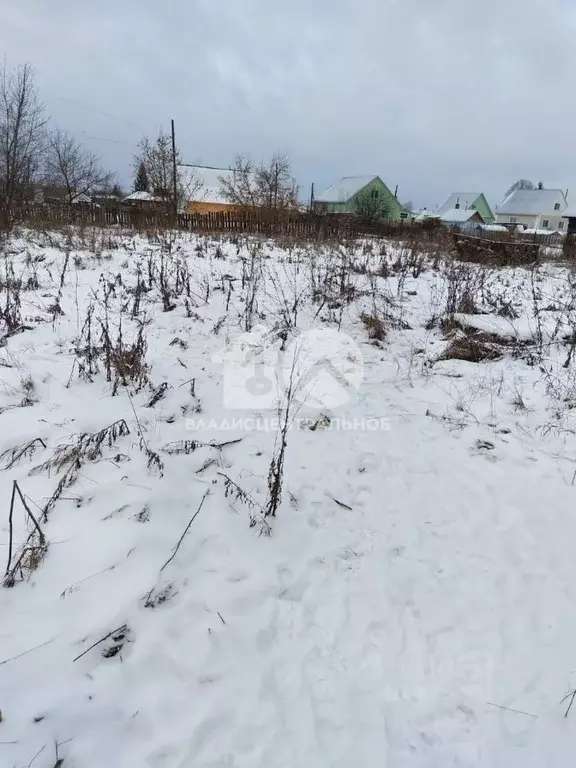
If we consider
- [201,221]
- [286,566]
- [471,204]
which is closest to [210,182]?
[201,221]

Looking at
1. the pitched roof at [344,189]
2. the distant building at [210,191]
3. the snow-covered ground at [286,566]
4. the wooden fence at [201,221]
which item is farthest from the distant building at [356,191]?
the snow-covered ground at [286,566]

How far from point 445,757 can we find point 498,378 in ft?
10.6

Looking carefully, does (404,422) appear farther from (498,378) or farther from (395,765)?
(395,765)

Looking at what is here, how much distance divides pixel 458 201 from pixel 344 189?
868 inches

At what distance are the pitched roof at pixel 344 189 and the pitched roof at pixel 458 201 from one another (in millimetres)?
17942

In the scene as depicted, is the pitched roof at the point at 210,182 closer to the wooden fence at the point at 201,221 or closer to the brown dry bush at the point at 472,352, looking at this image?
the wooden fence at the point at 201,221

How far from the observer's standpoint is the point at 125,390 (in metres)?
3.43

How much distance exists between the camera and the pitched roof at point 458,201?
55.0 m

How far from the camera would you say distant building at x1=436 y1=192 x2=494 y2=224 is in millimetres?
54688

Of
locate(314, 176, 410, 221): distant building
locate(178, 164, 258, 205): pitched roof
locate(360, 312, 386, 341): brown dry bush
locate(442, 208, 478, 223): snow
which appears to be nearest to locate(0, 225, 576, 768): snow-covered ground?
locate(360, 312, 386, 341): brown dry bush

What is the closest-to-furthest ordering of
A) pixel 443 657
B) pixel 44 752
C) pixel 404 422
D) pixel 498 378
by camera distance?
pixel 44 752, pixel 443 657, pixel 404 422, pixel 498 378

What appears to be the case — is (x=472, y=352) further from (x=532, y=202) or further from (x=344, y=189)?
(x=532, y=202)

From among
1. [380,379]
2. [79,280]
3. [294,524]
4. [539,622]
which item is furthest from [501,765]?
[79,280]

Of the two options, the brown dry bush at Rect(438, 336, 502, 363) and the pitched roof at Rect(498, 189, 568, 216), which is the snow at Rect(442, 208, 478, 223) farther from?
the brown dry bush at Rect(438, 336, 502, 363)
